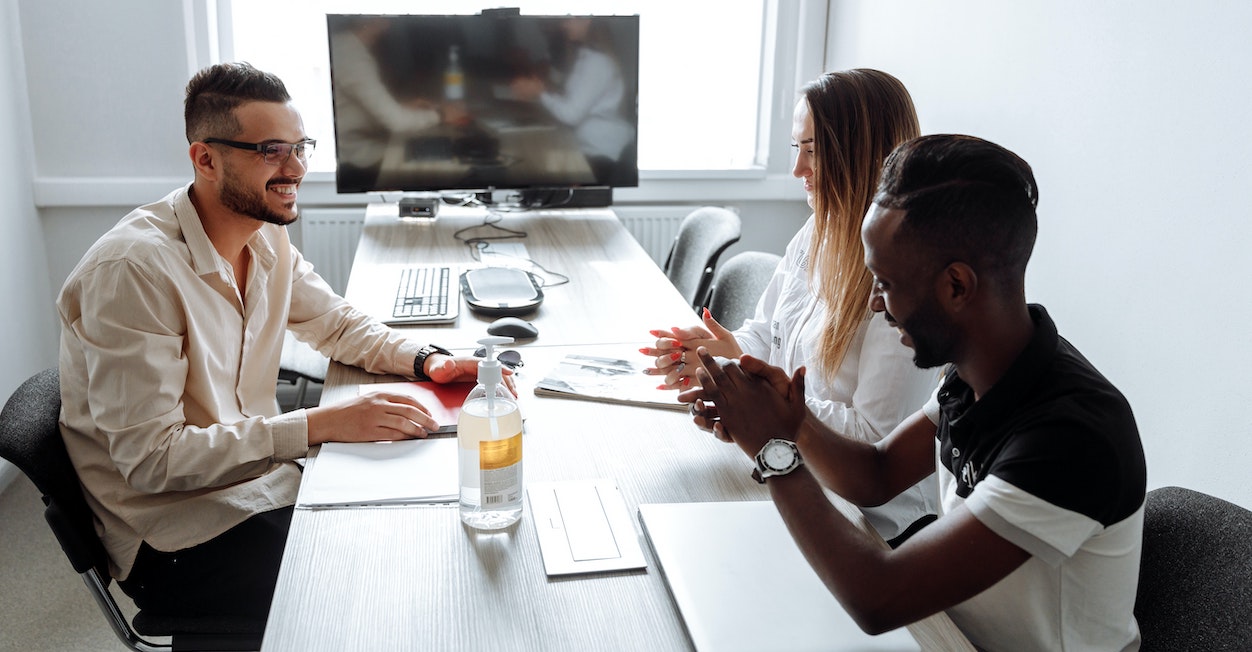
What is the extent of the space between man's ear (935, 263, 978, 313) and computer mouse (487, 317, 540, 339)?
108cm

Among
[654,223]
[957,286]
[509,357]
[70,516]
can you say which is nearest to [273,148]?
[509,357]

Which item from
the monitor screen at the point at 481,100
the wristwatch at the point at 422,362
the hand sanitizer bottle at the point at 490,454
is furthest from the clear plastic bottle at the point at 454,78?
the hand sanitizer bottle at the point at 490,454

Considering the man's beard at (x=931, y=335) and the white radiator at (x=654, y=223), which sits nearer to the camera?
the man's beard at (x=931, y=335)

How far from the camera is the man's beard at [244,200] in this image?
175 centimetres

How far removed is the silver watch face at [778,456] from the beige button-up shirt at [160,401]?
2.36ft

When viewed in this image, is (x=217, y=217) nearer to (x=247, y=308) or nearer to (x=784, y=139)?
(x=247, y=308)

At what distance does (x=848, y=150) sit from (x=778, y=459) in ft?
2.37

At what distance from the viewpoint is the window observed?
3418mm

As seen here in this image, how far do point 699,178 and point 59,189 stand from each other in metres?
2.17

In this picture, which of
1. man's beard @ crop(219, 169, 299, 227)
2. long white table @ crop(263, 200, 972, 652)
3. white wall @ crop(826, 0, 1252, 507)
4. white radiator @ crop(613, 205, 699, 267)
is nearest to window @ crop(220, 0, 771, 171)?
white radiator @ crop(613, 205, 699, 267)

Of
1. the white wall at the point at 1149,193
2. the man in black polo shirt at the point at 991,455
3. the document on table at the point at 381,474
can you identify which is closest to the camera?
the man in black polo shirt at the point at 991,455

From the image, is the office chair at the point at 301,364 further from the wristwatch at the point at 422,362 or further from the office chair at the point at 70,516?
the office chair at the point at 70,516

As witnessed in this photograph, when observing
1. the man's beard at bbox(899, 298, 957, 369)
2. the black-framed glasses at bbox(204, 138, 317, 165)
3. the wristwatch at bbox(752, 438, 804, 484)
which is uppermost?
the black-framed glasses at bbox(204, 138, 317, 165)

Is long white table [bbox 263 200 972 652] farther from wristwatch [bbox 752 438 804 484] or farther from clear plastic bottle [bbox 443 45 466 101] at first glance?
clear plastic bottle [bbox 443 45 466 101]
